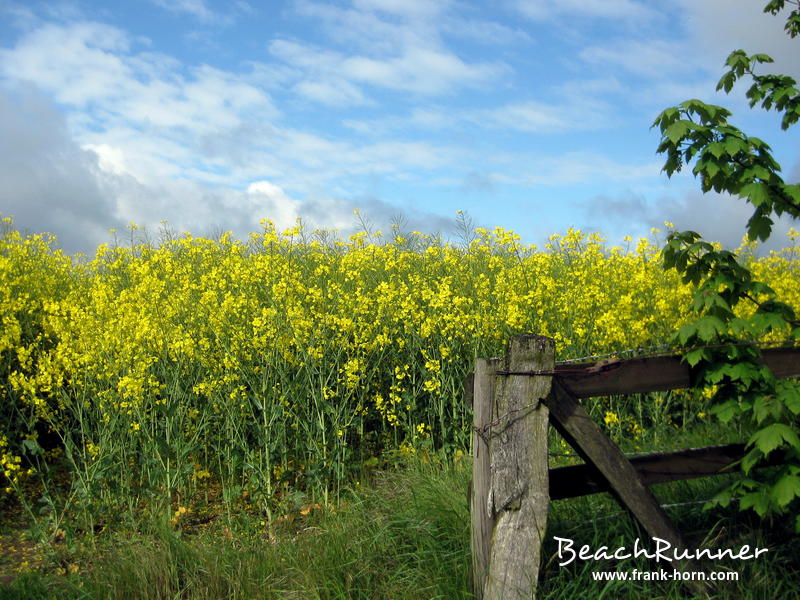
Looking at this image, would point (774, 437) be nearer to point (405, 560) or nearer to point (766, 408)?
point (766, 408)

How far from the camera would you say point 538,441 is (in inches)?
128

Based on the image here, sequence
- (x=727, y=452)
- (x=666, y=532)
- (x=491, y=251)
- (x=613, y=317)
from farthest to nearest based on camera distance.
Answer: (x=491, y=251) → (x=613, y=317) → (x=727, y=452) → (x=666, y=532)

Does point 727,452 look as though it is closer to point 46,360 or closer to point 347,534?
point 347,534

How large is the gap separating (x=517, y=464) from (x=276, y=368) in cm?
264

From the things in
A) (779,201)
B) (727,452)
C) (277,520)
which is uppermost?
(779,201)

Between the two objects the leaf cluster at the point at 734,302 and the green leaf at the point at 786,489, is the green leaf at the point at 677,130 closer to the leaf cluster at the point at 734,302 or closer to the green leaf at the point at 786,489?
the leaf cluster at the point at 734,302

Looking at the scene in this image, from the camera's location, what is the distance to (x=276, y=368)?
541 cm

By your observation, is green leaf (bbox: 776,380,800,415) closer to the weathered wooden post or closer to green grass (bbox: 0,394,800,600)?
green grass (bbox: 0,394,800,600)

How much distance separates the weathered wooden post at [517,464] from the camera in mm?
3211

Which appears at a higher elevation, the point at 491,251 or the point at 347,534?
the point at 491,251

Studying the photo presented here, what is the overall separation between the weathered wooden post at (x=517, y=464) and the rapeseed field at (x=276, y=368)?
189 cm

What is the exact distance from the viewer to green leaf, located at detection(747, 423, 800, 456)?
3256 mm

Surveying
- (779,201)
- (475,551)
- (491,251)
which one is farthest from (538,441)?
(491,251)

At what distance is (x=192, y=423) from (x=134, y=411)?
921mm
